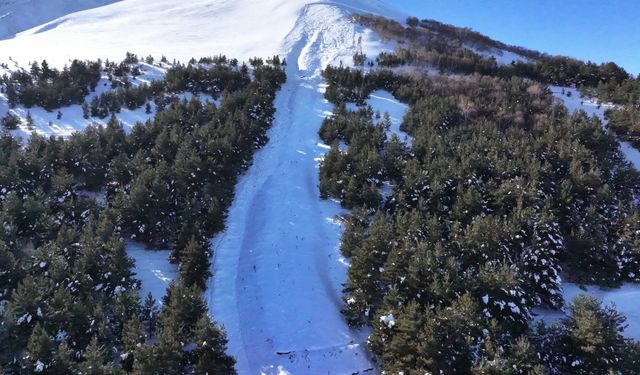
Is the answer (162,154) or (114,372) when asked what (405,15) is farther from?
(114,372)

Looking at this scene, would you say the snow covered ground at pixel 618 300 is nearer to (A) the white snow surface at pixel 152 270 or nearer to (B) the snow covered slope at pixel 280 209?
(B) the snow covered slope at pixel 280 209

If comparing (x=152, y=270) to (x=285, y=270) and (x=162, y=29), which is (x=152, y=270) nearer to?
(x=285, y=270)

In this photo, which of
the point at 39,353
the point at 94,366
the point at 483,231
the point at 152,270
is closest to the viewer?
the point at 94,366

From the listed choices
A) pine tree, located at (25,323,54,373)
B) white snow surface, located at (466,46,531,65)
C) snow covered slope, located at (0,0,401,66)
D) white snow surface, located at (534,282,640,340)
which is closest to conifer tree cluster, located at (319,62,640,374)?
white snow surface, located at (534,282,640,340)

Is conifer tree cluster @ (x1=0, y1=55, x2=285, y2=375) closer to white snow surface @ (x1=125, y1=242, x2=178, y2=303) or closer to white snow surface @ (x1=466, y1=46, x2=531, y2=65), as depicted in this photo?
white snow surface @ (x1=125, y1=242, x2=178, y2=303)

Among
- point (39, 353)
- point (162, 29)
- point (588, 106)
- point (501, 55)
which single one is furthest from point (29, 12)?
point (588, 106)
